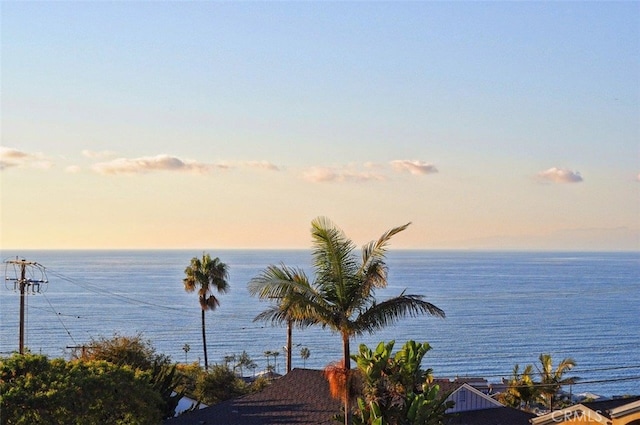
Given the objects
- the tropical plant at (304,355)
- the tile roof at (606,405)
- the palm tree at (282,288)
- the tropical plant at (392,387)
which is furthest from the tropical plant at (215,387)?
the tropical plant at (304,355)

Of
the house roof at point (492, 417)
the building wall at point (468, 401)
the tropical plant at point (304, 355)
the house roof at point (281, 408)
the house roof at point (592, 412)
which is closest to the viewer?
the house roof at point (592, 412)

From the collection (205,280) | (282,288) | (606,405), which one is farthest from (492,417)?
(205,280)

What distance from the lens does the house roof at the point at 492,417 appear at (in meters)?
29.7

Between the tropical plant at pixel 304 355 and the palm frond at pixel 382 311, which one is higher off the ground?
the palm frond at pixel 382 311

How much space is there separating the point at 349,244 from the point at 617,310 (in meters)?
165

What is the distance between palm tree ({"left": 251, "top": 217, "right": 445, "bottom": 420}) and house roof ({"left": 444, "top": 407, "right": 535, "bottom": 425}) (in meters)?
10.1

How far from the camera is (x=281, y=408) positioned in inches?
1167

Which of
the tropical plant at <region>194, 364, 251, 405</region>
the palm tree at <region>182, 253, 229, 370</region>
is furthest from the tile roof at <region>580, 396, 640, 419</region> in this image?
the palm tree at <region>182, 253, 229, 370</region>

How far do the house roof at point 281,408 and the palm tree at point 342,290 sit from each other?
7798 mm

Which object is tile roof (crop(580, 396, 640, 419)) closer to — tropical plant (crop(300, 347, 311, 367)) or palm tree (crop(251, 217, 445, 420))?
palm tree (crop(251, 217, 445, 420))

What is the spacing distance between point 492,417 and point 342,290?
12691mm

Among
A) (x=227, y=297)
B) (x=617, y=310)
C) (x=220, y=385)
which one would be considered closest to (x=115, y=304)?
(x=227, y=297)

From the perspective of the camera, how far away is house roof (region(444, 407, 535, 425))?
97.5 ft

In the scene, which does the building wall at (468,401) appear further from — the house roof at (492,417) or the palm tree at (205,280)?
the palm tree at (205,280)
